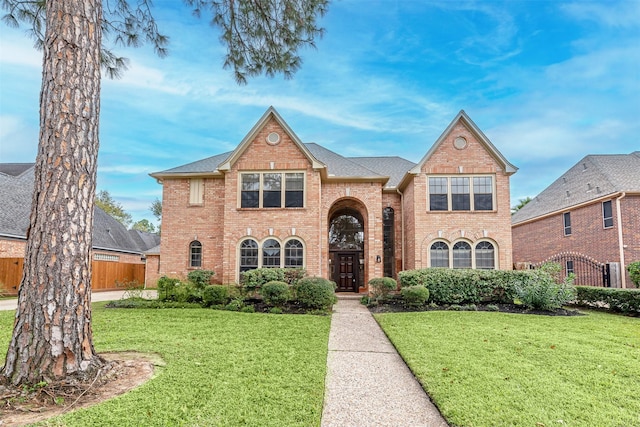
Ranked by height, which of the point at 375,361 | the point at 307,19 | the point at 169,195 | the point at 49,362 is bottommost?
the point at 375,361

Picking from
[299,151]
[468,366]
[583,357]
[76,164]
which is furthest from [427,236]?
[76,164]

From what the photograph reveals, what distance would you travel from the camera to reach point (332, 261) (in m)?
17.3

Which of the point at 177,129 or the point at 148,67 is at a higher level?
the point at 177,129

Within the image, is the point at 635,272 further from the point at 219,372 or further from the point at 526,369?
the point at 219,372

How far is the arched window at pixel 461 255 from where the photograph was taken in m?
14.2

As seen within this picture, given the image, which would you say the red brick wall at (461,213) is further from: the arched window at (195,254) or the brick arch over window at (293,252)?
the arched window at (195,254)

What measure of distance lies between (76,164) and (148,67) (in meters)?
5.81

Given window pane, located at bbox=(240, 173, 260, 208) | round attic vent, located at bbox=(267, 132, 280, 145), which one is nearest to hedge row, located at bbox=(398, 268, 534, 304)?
A: window pane, located at bbox=(240, 173, 260, 208)

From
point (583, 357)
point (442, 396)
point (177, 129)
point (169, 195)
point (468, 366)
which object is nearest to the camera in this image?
point (442, 396)

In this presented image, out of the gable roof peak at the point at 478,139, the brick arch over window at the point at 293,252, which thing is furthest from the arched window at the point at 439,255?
the brick arch over window at the point at 293,252

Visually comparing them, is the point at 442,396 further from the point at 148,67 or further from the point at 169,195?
the point at 169,195

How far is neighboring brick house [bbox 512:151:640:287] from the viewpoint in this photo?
50.2 feet

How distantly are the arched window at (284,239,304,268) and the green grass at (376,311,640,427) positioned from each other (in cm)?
588

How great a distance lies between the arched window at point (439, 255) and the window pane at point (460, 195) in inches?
66.1
